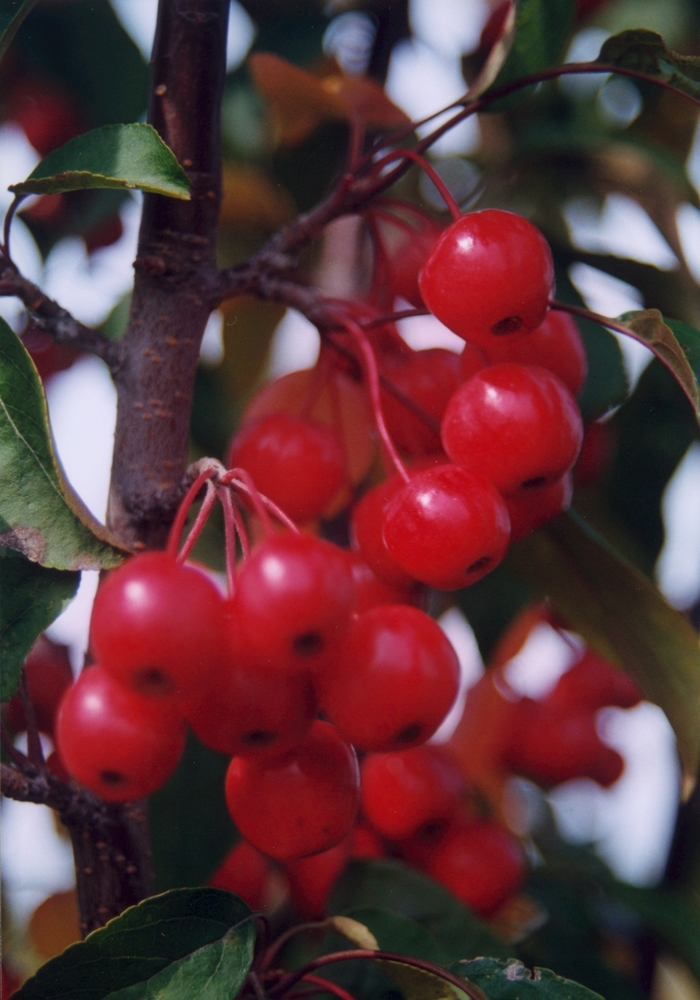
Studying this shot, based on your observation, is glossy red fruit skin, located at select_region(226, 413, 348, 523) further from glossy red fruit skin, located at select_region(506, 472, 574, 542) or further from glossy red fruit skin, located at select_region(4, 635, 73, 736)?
glossy red fruit skin, located at select_region(4, 635, 73, 736)

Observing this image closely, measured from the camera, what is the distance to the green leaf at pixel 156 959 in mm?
555

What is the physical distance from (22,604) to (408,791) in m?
0.48

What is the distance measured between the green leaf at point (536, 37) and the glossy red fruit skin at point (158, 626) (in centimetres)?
52

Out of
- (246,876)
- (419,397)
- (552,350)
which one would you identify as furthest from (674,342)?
(246,876)

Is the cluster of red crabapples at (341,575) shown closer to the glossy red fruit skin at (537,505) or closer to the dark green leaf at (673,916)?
the glossy red fruit skin at (537,505)

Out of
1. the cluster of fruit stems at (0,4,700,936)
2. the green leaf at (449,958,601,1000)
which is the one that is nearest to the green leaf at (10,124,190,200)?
the cluster of fruit stems at (0,4,700,936)

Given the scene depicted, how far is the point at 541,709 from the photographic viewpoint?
53.8 inches

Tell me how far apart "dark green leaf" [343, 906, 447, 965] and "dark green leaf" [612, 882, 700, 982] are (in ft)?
1.59

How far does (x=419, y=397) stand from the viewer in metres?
0.73

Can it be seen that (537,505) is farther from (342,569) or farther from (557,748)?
(557,748)

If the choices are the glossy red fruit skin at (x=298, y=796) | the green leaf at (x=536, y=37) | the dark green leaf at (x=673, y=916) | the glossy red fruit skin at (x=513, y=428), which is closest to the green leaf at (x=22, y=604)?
the glossy red fruit skin at (x=298, y=796)

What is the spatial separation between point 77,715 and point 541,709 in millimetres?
961

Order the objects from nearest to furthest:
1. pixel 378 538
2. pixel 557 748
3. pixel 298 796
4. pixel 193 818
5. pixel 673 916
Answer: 1. pixel 298 796
2. pixel 378 538
3. pixel 193 818
4. pixel 673 916
5. pixel 557 748

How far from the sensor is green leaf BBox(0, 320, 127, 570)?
1.77 feet
